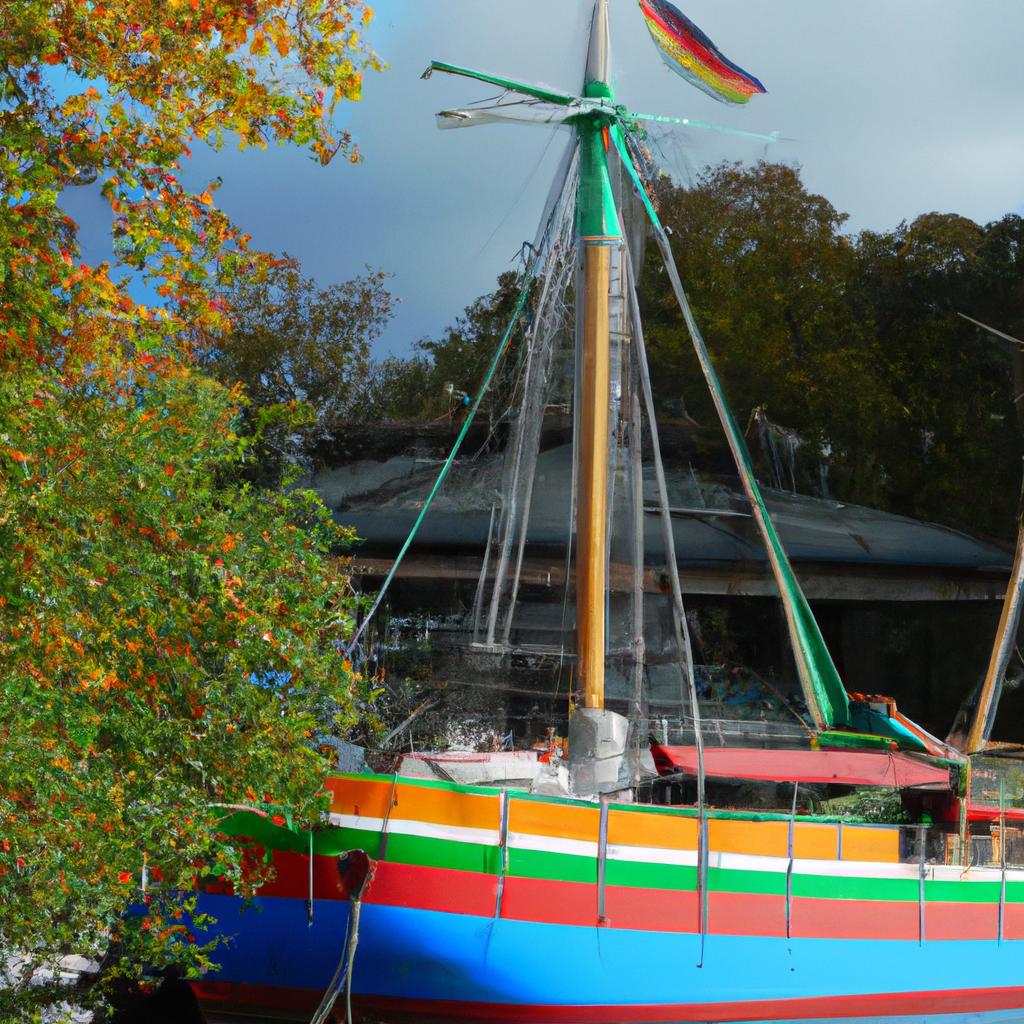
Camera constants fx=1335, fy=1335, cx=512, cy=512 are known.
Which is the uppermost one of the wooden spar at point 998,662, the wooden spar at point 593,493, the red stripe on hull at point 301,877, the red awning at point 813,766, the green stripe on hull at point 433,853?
the wooden spar at point 593,493

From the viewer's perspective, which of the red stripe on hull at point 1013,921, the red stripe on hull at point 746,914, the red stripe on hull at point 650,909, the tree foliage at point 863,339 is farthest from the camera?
the tree foliage at point 863,339

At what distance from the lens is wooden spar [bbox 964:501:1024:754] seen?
1388cm

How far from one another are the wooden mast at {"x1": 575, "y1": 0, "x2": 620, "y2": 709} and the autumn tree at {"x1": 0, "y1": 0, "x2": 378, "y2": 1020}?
3.00 metres

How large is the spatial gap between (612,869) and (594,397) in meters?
4.07

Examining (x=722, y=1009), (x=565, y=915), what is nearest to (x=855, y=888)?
(x=722, y=1009)

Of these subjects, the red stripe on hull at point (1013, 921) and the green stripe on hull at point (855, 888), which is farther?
the red stripe on hull at point (1013, 921)

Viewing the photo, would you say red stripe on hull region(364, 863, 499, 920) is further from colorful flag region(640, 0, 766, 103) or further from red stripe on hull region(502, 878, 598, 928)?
colorful flag region(640, 0, 766, 103)

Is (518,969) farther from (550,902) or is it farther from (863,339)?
(863,339)

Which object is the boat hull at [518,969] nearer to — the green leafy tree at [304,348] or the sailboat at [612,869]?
the sailboat at [612,869]

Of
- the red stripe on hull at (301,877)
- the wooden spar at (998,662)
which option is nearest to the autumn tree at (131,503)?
the red stripe on hull at (301,877)

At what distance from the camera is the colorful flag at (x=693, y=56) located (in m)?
13.6

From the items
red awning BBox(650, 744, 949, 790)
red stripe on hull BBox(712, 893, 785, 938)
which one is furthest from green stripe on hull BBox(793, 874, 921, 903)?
red awning BBox(650, 744, 949, 790)

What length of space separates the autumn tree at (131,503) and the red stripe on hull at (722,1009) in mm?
2374

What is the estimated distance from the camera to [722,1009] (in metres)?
11.3
